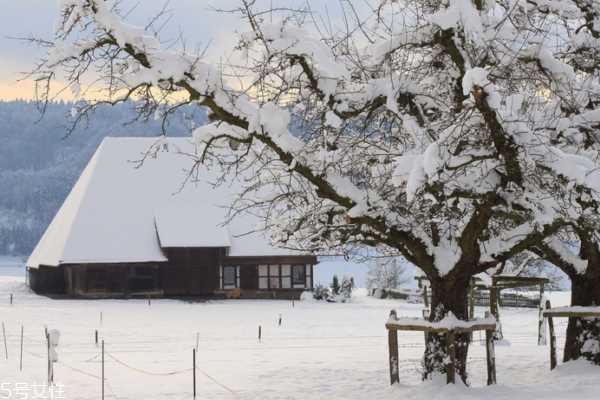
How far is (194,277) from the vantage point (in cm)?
4303

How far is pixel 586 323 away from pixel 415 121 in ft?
17.3

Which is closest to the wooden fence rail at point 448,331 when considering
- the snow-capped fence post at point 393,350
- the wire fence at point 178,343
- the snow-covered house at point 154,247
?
the snow-capped fence post at point 393,350

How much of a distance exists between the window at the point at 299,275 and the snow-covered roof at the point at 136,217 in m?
1.98

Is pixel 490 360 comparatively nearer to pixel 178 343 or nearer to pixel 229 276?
pixel 178 343

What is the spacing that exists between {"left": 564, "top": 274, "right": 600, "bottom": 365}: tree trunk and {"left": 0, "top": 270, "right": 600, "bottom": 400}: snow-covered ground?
0.30m

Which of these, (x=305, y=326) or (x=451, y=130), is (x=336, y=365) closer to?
(x=451, y=130)

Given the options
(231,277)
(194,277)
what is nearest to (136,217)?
(194,277)

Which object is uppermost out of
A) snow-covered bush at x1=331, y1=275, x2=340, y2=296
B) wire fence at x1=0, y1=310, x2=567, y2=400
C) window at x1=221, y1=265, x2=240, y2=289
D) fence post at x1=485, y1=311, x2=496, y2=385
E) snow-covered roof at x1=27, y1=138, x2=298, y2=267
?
snow-covered roof at x1=27, y1=138, x2=298, y2=267

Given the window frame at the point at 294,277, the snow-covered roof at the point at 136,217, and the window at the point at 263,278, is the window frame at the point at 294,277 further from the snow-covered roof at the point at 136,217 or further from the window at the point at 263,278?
the snow-covered roof at the point at 136,217

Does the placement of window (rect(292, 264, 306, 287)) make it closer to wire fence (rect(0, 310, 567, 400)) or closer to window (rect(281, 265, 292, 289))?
window (rect(281, 265, 292, 289))

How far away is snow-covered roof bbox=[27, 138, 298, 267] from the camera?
1641 inches

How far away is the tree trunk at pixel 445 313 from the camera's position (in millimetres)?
14164

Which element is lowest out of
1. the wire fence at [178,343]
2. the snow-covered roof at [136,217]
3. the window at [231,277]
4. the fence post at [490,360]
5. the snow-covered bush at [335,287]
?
the wire fence at [178,343]

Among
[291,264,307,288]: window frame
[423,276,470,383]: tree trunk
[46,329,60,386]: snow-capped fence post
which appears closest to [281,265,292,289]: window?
[291,264,307,288]: window frame
